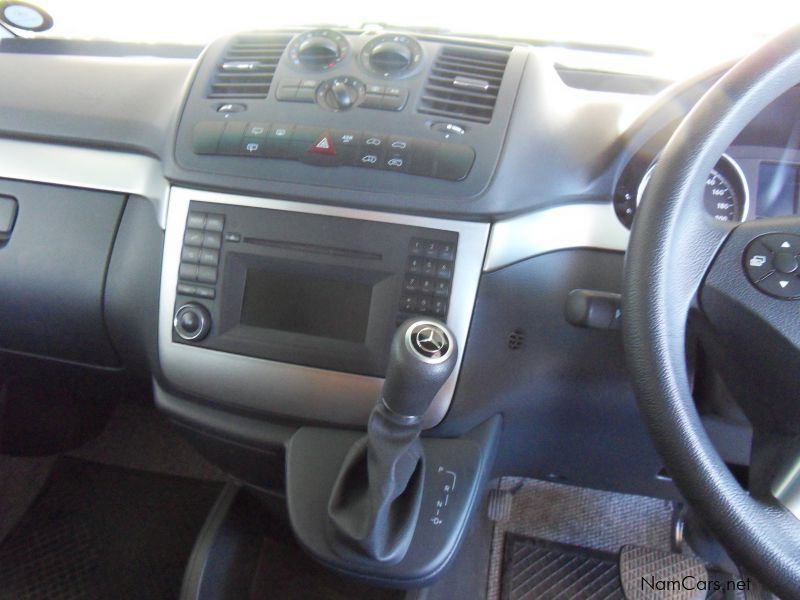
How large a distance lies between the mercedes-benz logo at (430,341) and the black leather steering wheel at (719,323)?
0.17m

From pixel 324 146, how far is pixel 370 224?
109 millimetres

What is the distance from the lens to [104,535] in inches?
46.0

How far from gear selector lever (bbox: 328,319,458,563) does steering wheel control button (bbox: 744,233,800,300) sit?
30 centimetres

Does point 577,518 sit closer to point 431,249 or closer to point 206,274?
point 431,249

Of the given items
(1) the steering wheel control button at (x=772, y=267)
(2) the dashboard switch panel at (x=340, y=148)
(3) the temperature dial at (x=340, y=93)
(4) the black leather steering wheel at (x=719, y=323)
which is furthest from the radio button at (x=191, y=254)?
(1) the steering wheel control button at (x=772, y=267)

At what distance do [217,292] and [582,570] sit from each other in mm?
800

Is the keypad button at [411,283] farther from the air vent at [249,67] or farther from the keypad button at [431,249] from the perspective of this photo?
the air vent at [249,67]

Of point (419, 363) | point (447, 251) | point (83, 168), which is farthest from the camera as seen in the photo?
point (83, 168)

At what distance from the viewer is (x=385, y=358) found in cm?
78

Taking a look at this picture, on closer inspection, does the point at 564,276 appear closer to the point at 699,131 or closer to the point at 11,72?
the point at 699,131

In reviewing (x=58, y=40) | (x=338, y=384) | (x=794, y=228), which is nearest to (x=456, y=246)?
(x=338, y=384)

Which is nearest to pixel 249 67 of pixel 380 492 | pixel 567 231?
pixel 567 231

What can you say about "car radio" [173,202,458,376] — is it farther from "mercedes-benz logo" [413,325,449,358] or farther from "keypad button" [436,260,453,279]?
"mercedes-benz logo" [413,325,449,358]

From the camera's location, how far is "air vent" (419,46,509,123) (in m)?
0.79
